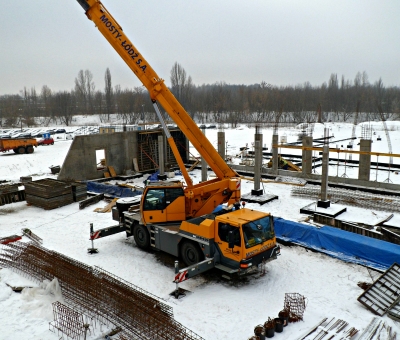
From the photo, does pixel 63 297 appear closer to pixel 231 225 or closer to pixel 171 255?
pixel 171 255

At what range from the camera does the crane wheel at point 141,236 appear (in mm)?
10648

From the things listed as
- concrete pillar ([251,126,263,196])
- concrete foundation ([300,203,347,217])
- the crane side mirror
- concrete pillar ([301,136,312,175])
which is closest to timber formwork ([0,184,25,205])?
concrete pillar ([251,126,263,196])

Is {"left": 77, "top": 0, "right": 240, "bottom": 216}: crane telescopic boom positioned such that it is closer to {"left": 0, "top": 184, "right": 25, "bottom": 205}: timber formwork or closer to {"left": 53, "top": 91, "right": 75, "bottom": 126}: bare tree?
{"left": 0, "top": 184, "right": 25, "bottom": 205}: timber formwork

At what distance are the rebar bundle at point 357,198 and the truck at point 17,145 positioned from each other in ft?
82.9

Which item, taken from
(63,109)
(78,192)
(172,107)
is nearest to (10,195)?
(78,192)

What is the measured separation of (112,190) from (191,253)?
32.5ft

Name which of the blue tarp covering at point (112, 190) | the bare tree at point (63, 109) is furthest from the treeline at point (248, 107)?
the blue tarp covering at point (112, 190)

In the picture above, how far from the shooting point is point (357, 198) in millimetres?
16422

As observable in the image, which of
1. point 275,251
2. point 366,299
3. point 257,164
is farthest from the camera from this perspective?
point 257,164

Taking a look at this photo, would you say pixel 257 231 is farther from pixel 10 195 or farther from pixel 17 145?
pixel 17 145

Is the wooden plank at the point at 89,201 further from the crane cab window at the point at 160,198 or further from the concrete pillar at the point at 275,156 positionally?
the concrete pillar at the point at 275,156

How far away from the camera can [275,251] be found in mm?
8898

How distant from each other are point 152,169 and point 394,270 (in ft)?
59.0

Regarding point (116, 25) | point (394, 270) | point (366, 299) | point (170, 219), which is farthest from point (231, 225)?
point (116, 25)
